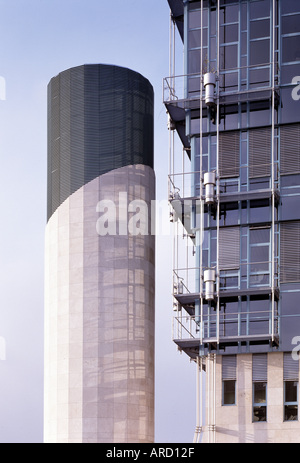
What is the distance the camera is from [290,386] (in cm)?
5822

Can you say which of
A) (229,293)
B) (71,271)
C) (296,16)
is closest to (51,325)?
(71,271)

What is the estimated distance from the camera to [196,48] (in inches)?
2522

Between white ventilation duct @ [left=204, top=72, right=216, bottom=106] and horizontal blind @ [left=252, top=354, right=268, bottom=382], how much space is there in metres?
14.7

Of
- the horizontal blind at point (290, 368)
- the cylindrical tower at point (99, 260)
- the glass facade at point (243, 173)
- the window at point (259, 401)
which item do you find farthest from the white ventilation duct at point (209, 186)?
the window at point (259, 401)

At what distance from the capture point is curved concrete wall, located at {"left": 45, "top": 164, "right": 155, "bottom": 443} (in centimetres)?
6600

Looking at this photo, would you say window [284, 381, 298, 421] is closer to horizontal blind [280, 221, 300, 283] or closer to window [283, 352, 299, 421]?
window [283, 352, 299, 421]

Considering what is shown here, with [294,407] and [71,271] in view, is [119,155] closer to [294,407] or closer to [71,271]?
[71,271]

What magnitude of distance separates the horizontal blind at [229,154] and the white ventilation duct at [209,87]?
219 centimetres

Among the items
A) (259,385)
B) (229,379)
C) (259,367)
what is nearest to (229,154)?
(259,367)

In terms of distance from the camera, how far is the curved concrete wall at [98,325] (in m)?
66.0

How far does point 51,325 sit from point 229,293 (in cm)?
1407

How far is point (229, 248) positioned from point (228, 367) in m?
6.71

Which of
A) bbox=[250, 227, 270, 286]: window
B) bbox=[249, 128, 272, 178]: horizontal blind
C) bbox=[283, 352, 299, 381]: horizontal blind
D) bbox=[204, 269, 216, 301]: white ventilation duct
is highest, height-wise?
bbox=[249, 128, 272, 178]: horizontal blind

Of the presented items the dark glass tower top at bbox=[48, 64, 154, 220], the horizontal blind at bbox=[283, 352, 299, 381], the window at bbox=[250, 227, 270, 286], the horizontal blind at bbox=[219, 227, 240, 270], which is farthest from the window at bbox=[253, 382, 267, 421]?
the dark glass tower top at bbox=[48, 64, 154, 220]
